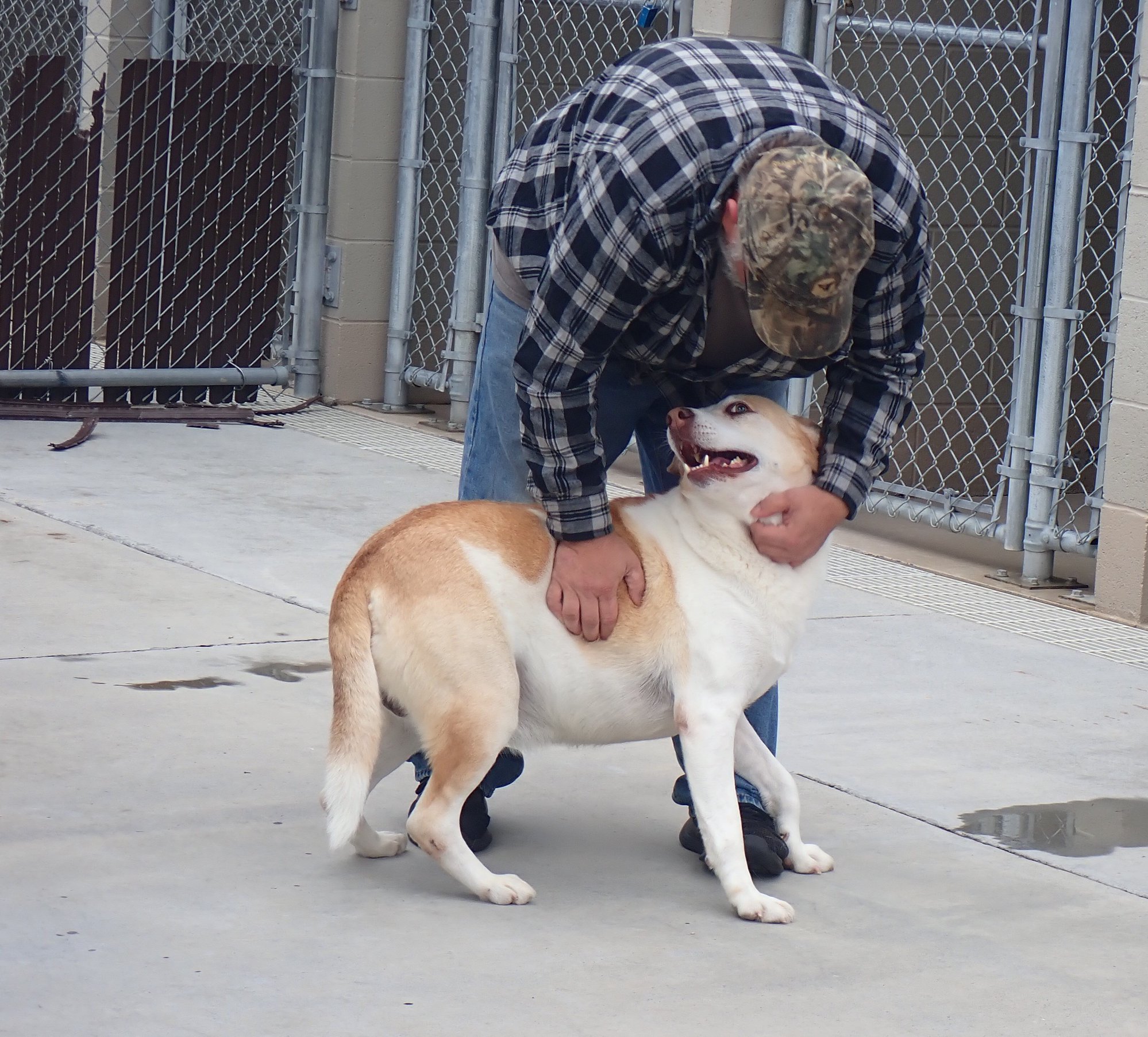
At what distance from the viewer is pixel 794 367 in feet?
10.9

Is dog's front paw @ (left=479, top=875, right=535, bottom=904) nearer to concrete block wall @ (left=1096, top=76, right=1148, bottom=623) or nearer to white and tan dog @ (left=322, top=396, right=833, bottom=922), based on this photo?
white and tan dog @ (left=322, top=396, right=833, bottom=922)

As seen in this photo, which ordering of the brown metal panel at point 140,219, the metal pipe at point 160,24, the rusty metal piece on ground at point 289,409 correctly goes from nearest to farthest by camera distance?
1. the brown metal panel at point 140,219
2. the rusty metal piece on ground at point 289,409
3. the metal pipe at point 160,24

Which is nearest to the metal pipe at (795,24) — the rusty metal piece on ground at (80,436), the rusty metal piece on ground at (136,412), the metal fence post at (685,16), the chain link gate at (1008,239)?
the chain link gate at (1008,239)

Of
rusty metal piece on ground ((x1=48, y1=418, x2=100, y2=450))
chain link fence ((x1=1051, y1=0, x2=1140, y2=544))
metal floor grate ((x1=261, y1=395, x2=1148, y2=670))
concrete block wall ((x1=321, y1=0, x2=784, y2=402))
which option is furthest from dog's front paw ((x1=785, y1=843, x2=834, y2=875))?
concrete block wall ((x1=321, y1=0, x2=784, y2=402))

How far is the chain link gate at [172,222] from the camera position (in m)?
8.16

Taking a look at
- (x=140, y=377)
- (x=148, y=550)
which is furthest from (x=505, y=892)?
(x=140, y=377)

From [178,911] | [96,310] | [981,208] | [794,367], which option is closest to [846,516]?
[794,367]

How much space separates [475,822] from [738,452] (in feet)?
2.95

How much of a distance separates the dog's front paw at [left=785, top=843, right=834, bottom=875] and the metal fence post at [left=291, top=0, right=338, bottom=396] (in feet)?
19.7

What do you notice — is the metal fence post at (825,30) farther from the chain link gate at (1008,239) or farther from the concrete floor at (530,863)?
the concrete floor at (530,863)

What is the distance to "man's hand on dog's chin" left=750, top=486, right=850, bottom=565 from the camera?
10.4 ft

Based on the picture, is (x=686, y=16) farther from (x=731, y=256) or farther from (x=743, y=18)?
(x=731, y=256)

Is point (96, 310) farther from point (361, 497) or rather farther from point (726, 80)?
point (726, 80)

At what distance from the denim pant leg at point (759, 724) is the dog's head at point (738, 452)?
23 centimetres
